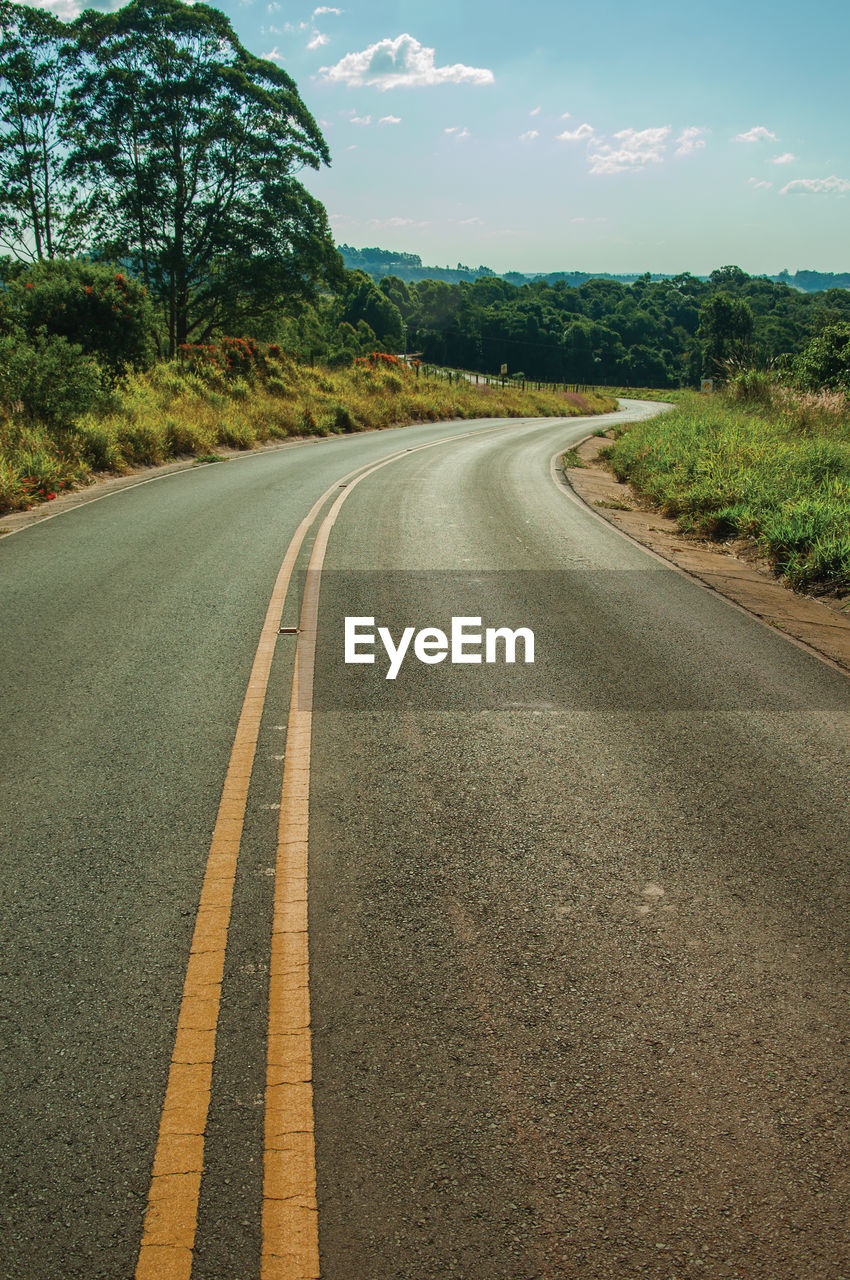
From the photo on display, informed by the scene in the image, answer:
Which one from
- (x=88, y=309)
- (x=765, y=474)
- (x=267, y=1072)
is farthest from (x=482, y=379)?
(x=267, y=1072)

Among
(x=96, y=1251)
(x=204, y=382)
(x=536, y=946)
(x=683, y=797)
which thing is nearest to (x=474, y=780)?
(x=683, y=797)

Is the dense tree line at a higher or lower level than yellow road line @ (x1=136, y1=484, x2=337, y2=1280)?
higher

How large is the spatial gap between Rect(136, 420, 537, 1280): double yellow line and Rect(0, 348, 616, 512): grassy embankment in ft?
33.7

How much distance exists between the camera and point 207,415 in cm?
2159

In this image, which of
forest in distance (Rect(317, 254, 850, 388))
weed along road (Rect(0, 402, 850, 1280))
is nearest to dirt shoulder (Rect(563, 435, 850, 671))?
weed along road (Rect(0, 402, 850, 1280))

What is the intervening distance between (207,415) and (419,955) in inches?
813

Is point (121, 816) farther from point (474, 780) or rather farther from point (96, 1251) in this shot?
point (96, 1251)

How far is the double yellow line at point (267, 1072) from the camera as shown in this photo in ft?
6.66

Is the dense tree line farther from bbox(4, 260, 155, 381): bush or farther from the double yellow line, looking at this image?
the double yellow line

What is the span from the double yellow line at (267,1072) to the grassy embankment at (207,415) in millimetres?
10274

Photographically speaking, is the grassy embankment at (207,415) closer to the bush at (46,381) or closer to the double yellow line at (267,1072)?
the bush at (46,381)

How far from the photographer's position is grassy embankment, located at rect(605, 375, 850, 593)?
9.75 m

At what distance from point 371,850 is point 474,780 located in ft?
2.89

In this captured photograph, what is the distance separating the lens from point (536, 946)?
3.14m
